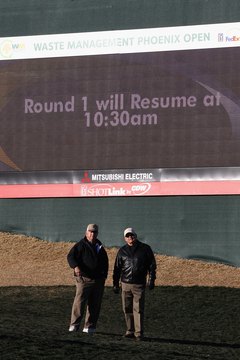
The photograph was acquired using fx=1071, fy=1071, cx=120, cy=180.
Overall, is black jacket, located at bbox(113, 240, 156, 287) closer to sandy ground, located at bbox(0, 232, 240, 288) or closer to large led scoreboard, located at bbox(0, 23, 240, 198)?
sandy ground, located at bbox(0, 232, 240, 288)

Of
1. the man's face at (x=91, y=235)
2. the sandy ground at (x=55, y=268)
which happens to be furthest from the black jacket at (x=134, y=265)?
the sandy ground at (x=55, y=268)

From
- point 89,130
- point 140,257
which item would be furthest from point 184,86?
point 140,257

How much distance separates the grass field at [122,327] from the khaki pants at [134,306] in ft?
1.00

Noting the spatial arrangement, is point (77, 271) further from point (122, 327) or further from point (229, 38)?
point (229, 38)

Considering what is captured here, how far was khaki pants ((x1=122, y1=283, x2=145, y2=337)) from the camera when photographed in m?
17.1

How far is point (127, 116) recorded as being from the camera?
106 ft

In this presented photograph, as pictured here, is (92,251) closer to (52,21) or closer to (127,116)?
(127,116)

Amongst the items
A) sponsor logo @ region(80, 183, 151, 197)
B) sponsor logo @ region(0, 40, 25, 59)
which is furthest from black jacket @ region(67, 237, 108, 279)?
sponsor logo @ region(0, 40, 25, 59)

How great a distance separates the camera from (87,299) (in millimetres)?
17547

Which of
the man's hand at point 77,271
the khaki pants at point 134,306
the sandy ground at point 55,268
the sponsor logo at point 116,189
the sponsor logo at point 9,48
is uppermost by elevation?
the sponsor logo at point 9,48

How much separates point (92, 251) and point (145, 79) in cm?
1529

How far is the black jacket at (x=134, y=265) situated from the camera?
56.9 feet

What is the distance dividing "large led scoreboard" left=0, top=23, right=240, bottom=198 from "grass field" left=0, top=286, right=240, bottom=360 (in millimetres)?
6126

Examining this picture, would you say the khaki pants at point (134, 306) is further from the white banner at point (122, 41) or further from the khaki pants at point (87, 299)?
the white banner at point (122, 41)
